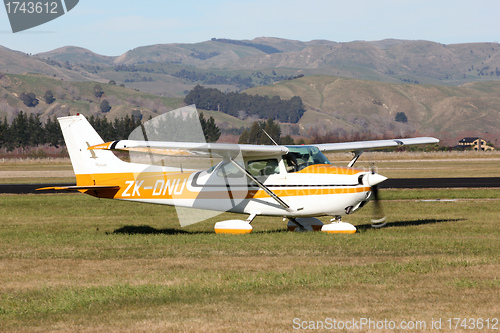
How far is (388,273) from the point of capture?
1040 centimetres

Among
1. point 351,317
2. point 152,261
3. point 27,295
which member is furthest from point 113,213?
point 351,317

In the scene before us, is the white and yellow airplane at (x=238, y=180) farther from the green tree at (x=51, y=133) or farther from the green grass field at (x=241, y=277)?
the green tree at (x=51, y=133)

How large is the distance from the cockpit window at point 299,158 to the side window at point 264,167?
1.00 feet

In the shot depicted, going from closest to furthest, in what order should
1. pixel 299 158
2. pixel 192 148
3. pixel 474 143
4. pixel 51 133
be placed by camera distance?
1. pixel 192 148
2. pixel 299 158
3. pixel 51 133
4. pixel 474 143

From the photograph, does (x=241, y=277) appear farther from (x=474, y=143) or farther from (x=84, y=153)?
(x=474, y=143)

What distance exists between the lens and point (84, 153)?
1727 centimetres

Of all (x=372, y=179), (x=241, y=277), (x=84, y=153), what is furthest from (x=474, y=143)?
(x=241, y=277)

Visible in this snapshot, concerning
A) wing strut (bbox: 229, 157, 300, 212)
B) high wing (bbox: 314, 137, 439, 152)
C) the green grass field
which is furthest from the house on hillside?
wing strut (bbox: 229, 157, 300, 212)

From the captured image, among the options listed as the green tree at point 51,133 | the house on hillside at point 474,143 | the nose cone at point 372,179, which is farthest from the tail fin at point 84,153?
the house on hillside at point 474,143

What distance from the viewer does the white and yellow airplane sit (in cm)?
1497

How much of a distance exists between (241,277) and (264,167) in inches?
233

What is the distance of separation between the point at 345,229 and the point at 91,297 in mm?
8159

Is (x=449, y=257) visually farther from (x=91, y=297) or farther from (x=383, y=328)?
(x=91, y=297)

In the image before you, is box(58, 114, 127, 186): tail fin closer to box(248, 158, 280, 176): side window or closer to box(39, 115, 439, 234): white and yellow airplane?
box(39, 115, 439, 234): white and yellow airplane
